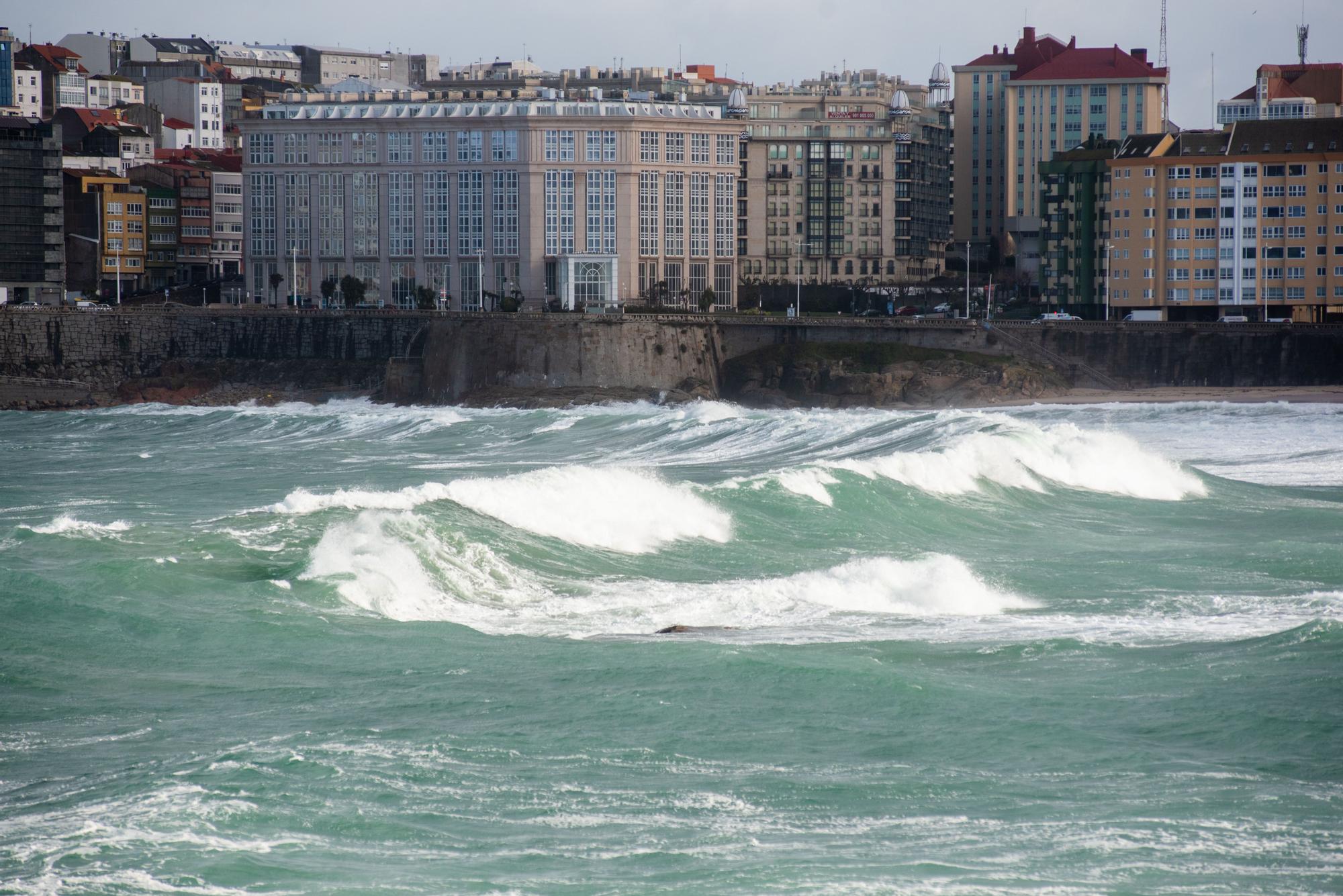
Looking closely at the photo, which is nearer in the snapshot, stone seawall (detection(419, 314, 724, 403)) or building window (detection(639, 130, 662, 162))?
stone seawall (detection(419, 314, 724, 403))

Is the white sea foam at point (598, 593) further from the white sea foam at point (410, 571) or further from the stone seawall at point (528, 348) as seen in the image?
the stone seawall at point (528, 348)

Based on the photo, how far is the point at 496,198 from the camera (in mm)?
117438

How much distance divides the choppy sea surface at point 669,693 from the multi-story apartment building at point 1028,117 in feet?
368

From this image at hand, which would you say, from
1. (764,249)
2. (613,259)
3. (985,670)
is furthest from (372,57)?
(985,670)

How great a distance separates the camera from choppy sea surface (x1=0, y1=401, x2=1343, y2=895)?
18125 millimetres

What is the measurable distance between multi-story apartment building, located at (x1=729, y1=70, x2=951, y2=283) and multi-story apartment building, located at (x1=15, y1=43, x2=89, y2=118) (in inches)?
2518

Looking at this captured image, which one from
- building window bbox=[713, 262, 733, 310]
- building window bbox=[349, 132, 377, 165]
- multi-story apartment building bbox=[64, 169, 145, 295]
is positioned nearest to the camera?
building window bbox=[349, 132, 377, 165]

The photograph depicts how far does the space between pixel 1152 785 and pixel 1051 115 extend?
140430 mm

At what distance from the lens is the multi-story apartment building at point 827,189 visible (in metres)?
140

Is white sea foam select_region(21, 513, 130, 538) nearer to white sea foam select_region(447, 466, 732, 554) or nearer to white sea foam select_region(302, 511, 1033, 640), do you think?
white sea foam select_region(302, 511, 1033, 640)


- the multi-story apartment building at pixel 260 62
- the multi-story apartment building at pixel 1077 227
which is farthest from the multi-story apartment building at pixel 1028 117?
the multi-story apartment building at pixel 260 62

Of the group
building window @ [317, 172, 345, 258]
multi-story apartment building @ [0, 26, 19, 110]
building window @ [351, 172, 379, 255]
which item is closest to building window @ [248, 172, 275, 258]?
building window @ [317, 172, 345, 258]

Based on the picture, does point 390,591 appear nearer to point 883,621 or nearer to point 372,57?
point 883,621

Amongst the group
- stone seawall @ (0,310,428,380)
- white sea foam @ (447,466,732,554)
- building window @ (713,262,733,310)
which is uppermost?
building window @ (713,262,733,310)
